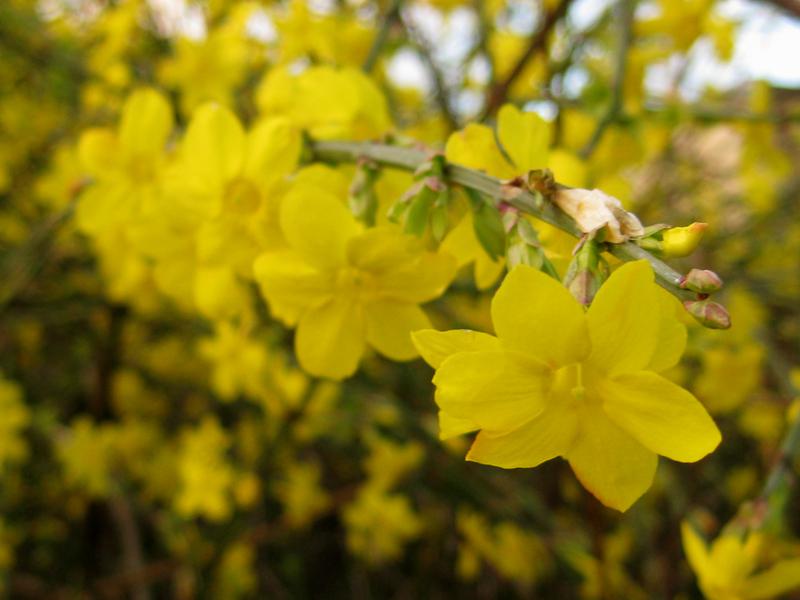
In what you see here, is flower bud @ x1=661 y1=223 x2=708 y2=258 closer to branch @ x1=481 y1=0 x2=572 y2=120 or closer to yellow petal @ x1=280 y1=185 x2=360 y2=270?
yellow petal @ x1=280 y1=185 x2=360 y2=270

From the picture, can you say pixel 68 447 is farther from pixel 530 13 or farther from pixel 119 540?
pixel 530 13

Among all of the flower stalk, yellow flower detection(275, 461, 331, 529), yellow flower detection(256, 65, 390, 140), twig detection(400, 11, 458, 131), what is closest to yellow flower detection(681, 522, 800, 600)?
the flower stalk

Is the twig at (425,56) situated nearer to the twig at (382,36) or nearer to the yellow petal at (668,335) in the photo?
the twig at (382,36)

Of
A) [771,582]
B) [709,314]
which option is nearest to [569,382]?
[709,314]

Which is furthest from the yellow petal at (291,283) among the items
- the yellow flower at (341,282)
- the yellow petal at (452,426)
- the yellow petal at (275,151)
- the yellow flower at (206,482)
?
the yellow flower at (206,482)

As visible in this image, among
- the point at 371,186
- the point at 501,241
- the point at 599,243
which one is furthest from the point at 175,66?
the point at 599,243

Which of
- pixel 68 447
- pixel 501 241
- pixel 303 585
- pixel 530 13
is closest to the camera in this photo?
pixel 501 241
